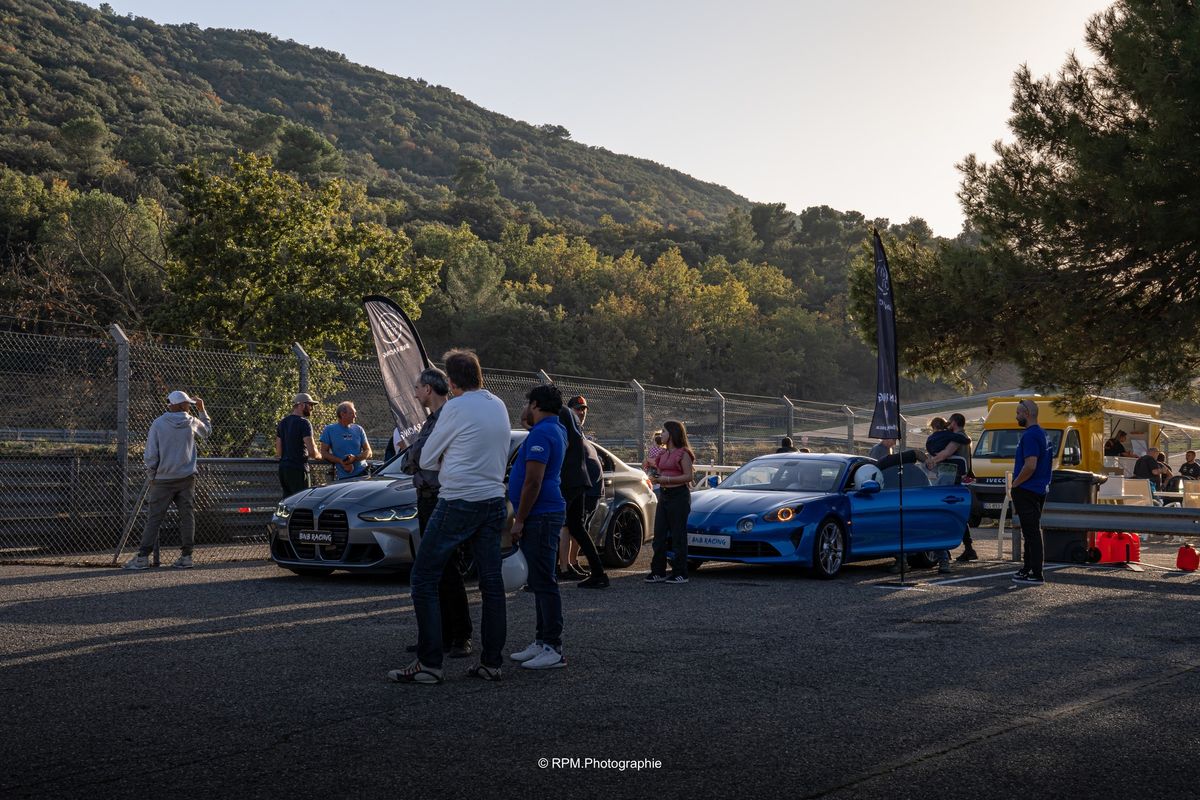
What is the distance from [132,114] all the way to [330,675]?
118m

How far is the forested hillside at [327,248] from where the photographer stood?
31.0 m

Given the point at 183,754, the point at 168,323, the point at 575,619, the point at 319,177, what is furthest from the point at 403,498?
the point at 319,177

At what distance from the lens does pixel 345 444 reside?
14555 mm

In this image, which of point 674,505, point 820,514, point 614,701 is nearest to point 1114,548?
point 820,514

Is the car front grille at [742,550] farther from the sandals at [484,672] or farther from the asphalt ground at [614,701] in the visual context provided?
the sandals at [484,672]

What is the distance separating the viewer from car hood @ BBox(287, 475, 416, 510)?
11.4 meters

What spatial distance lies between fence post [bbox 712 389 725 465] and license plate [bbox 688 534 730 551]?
9.10m

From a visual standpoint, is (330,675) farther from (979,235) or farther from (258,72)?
(258,72)

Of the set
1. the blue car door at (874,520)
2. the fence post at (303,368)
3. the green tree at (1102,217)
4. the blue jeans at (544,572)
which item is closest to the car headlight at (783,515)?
the blue car door at (874,520)

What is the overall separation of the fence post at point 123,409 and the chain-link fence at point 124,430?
1 cm

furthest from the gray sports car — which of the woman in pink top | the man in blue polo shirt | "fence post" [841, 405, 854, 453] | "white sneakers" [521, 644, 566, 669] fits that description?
"fence post" [841, 405, 854, 453]

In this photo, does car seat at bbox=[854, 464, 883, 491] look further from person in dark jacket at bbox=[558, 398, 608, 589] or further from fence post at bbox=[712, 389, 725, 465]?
fence post at bbox=[712, 389, 725, 465]

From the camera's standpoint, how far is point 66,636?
8375mm

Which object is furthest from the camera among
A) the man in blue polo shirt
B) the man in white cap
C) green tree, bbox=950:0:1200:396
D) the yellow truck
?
the yellow truck
